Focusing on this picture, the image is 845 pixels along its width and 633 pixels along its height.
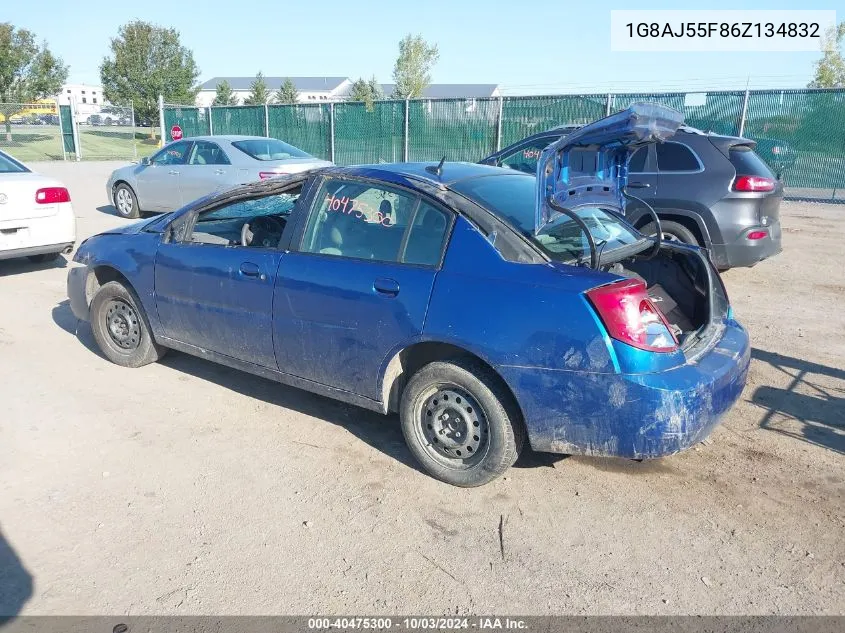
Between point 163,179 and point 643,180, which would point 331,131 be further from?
point 643,180

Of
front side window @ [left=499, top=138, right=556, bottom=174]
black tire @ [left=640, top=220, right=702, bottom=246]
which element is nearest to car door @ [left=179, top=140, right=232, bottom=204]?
front side window @ [left=499, top=138, right=556, bottom=174]

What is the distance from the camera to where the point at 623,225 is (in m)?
4.39

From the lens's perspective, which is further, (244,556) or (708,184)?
(708,184)

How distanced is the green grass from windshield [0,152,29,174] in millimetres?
22247

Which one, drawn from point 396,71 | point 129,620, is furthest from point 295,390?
point 396,71

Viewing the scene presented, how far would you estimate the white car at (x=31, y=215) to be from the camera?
762 centimetres

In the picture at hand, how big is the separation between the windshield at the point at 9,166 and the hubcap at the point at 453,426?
697 cm

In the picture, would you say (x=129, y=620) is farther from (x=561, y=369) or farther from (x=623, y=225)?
(x=623, y=225)

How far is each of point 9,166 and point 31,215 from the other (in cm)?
101

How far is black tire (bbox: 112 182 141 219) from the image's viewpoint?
13039 millimetres

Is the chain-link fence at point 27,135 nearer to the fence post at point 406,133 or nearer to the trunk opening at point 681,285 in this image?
the fence post at point 406,133

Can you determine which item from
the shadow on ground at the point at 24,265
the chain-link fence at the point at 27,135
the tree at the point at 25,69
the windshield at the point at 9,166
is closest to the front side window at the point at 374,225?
the windshield at the point at 9,166

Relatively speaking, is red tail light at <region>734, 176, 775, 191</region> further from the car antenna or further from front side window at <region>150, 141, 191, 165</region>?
front side window at <region>150, 141, 191, 165</region>

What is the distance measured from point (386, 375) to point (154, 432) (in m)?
1.63
